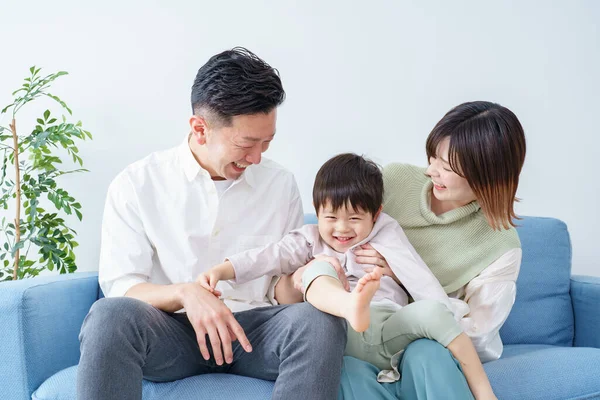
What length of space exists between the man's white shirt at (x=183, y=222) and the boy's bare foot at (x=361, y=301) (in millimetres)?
554

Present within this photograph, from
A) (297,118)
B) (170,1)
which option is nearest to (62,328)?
(297,118)

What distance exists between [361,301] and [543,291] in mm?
1077

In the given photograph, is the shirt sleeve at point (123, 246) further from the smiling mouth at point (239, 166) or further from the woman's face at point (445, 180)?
the woman's face at point (445, 180)

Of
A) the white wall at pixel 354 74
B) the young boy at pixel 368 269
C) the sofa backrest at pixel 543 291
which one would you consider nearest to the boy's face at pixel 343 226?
the young boy at pixel 368 269

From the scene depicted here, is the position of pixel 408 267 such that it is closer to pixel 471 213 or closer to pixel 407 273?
pixel 407 273

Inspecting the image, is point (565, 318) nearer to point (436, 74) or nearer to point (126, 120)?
point (436, 74)

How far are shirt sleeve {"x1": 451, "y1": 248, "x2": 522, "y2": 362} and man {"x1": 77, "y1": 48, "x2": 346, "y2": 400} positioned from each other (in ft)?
1.55

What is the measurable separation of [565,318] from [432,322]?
0.87 m

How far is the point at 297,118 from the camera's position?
8.38ft

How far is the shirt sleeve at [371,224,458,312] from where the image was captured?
5.46ft

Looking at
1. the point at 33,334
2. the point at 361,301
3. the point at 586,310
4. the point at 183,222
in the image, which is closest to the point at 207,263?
the point at 183,222

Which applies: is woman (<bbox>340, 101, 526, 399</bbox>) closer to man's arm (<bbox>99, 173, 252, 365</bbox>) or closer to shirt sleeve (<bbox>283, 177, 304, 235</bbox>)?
shirt sleeve (<bbox>283, 177, 304, 235</bbox>)

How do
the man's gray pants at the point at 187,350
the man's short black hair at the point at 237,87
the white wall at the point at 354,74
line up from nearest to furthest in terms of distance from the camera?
the man's gray pants at the point at 187,350, the man's short black hair at the point at 237,87, the white wall at the point at 354,74

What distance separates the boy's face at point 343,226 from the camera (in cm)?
171
